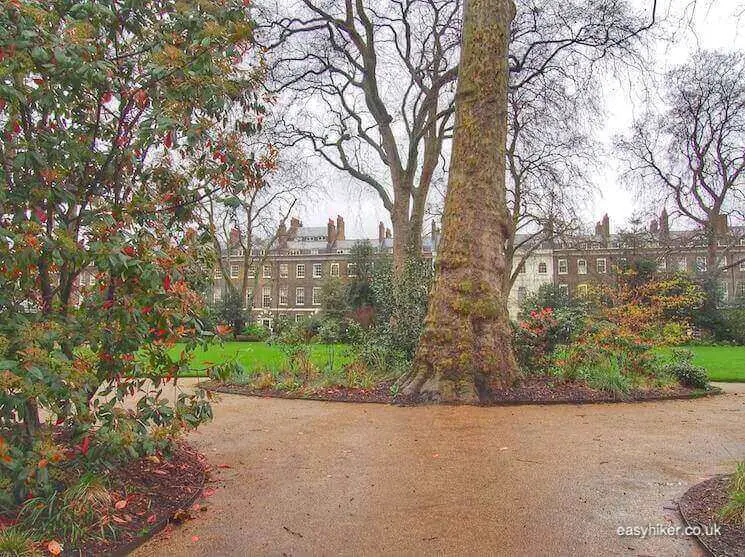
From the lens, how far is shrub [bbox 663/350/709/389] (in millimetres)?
9211

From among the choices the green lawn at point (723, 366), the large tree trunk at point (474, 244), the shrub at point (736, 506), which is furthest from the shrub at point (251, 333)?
the shrub at point (736, 506)

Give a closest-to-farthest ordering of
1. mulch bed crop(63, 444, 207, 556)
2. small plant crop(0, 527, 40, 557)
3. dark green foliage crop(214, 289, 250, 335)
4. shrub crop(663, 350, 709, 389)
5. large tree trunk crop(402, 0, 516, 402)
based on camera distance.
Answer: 1. small plant crop(0, 527, 40, 557)
2. mulch bed crop(63, 444, 207, 556)
3. large tree trunk crop(402, 0, 516, 402)
4. shrub crop(663, 350, 709, 389)
5. dark green foliage crop(214, 289, 250, 335)

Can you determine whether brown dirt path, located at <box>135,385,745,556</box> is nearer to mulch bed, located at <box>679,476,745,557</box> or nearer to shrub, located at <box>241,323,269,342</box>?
mulch bed, located at <box>679,476,745,557</box>

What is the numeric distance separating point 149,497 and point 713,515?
3.51 meters

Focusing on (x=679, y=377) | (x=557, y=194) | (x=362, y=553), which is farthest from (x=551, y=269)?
(x=362, y=553)

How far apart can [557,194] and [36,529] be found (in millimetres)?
18900

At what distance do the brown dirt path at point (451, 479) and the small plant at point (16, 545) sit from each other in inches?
21.8

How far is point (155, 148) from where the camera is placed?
12.2 feet

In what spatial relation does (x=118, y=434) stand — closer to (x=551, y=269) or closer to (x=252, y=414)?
(x=252, y=414)

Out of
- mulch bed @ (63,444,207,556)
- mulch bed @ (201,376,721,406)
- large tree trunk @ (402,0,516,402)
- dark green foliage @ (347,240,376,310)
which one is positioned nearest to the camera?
mulch bed @ (63,444,207,556)

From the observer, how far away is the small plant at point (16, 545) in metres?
2.59

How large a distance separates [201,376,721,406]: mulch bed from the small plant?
216 inches

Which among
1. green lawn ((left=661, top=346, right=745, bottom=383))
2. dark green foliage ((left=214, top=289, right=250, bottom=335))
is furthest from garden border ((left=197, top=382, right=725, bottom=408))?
dark green foliage ((left=214, top=289, right=250, bottom=335))

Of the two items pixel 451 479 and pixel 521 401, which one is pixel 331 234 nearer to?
pixel 521 401
